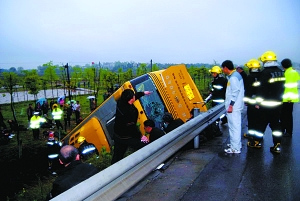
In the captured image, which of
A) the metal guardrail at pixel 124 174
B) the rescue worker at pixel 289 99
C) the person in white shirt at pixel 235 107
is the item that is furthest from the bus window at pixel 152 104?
the metal guardrail at pixel 124 174

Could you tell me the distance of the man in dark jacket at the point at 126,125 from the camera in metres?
4.68

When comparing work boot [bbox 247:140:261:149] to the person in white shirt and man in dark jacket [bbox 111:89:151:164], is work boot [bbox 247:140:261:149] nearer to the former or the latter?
the person in white shirt

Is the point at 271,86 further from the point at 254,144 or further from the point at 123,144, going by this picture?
the point at 123,144

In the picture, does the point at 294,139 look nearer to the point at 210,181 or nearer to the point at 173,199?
the point at 210,181

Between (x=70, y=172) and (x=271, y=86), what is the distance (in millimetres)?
3640

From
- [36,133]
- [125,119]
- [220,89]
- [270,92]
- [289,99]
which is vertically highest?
[270,92]

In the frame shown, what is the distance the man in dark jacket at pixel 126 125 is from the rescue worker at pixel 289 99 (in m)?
3.29

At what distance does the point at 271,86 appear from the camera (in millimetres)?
4414

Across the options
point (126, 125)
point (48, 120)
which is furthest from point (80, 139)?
point (48, 120)

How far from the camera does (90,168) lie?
8.81ft

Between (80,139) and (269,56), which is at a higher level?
(269,56)

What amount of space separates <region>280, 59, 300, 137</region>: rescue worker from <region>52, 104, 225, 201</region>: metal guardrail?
10.7 ft

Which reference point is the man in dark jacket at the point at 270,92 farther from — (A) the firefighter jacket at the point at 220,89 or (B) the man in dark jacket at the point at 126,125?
(A) the firefighter jacket at the point at 220,89

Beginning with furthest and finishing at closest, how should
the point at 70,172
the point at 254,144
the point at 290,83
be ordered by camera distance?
the point at 290,83 < the point at 254,144 < the point at 70,172
